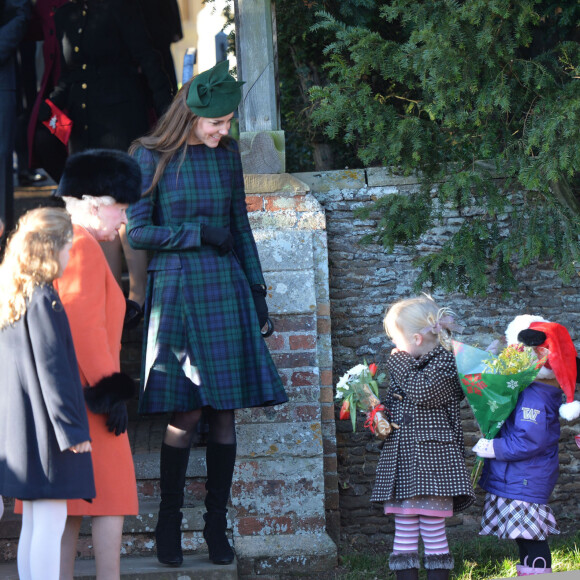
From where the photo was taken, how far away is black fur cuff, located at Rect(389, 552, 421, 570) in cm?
359

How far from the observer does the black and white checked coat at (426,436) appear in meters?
3.57

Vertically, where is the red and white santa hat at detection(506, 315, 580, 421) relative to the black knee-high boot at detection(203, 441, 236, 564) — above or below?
above

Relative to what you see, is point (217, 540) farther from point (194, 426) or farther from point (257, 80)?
point (257, 80)

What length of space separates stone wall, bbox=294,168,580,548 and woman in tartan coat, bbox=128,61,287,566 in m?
1.18

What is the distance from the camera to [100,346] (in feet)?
9.98

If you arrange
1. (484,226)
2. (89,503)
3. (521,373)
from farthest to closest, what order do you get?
(484,226) < (521,373) < (89,503)

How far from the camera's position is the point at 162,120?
3736 millimetres

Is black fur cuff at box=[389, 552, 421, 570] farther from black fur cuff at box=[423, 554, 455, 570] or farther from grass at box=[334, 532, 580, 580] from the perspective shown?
grass at box=[334, 532, 580, 580]

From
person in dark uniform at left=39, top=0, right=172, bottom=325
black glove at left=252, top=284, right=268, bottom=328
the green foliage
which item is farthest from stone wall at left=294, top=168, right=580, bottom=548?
person in dark uniform at left=39, top=0, right=172, bottom=325

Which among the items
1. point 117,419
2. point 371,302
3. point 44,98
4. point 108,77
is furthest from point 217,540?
point 44,98

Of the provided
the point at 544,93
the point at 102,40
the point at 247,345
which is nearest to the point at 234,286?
the point at 247,345

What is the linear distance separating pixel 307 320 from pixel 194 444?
95cm

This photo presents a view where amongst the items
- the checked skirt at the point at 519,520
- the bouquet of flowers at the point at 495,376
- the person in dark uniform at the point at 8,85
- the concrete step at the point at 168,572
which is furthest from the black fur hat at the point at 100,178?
the person in dark uniform at the point at 8,85

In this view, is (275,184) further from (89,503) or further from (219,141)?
(89,503)
